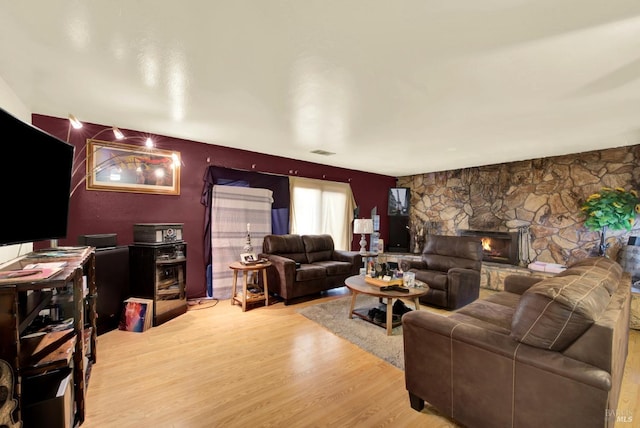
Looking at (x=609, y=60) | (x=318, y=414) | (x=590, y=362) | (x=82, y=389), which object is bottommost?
(x=318, y=414)

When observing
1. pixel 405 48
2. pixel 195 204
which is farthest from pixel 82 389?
pixel 405 48

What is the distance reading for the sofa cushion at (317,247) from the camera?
4.59 metres

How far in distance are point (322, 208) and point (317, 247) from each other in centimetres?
99

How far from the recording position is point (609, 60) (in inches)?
67.0

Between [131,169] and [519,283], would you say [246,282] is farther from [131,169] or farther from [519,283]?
[519,283]

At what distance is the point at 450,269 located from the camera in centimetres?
362

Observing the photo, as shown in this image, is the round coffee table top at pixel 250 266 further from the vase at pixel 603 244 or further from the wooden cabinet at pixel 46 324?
the vase at pixel 603 244

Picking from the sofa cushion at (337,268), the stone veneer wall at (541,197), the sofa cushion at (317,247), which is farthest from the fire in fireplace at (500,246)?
the sofa cushion at (317,247)

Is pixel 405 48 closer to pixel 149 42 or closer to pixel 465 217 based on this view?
pixel 149 42

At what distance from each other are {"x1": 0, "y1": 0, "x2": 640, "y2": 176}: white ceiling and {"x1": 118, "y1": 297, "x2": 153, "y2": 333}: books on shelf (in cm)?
209

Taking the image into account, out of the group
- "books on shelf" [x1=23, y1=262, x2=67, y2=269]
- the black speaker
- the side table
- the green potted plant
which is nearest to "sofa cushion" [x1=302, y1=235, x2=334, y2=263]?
the side table

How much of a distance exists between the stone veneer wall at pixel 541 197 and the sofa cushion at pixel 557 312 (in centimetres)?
362

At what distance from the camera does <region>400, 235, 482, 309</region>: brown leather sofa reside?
3488mm

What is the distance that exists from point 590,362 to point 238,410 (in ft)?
6.45
